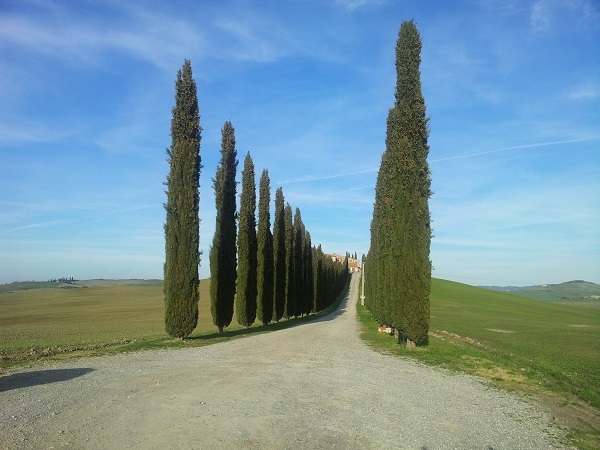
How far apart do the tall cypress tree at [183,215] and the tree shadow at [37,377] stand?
746cm

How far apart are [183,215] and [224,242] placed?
20.2 ft

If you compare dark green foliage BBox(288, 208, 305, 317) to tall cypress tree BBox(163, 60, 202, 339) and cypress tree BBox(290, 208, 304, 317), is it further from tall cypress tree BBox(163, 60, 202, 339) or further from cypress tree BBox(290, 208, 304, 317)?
tall cypress tree BBox(163, 60, 202, 339)

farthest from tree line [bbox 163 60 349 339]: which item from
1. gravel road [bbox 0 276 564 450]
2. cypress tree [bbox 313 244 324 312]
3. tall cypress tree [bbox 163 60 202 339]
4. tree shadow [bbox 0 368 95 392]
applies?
cypress tree [bbox 313 244 324 312]

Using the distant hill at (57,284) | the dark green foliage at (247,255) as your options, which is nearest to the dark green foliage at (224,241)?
the dark green foliage at (247,255)

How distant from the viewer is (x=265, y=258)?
3181cm

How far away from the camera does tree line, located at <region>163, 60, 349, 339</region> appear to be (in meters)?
18.0

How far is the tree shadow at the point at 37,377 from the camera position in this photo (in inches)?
329

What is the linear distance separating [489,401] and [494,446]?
272cm

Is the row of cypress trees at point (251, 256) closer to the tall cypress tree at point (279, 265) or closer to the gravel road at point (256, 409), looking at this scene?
the tall cypress tree at point (279, 265)

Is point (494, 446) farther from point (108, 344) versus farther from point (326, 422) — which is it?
point (108, 344)

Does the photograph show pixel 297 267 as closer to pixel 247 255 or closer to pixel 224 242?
pixel 247 255

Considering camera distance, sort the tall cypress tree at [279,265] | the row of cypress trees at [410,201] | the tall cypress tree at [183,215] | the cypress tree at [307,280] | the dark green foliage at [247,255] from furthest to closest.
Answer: the cypress tree at [307,280], the tall cypress tree at [279,265], the dark green foliage at [247,255], the tall cypress tree at [183,215], the row of cypress trees at [410,201]

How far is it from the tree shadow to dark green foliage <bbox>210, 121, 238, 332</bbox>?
44.5 feet

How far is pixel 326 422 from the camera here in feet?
21.1
